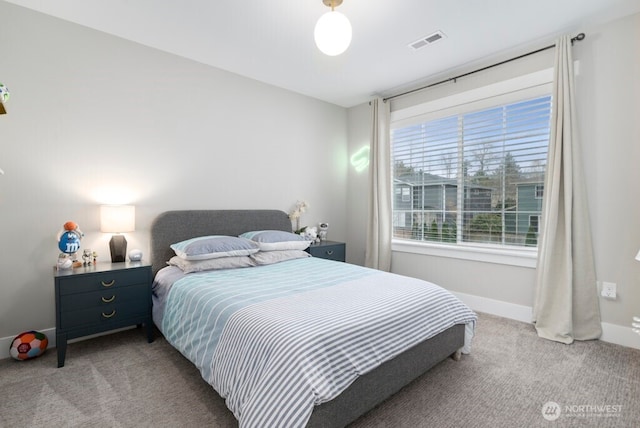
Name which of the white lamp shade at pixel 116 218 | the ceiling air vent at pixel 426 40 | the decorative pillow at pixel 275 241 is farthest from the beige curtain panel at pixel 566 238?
the white lamp shade at pixel 116 218

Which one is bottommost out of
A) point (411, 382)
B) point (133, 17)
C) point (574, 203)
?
point (411, 382)

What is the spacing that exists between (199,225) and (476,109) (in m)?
3.23

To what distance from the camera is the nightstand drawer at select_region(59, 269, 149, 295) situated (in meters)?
2.11

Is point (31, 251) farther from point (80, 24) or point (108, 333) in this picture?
point (80, 24)

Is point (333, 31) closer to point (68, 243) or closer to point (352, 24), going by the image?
point (352, 24)

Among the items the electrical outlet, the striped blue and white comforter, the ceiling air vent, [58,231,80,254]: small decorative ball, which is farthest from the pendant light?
the electrical outlet

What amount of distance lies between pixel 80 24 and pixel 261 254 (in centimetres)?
247

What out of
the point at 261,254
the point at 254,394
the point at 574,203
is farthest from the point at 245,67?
the point at 574,203

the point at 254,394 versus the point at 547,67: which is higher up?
the point at 547,67

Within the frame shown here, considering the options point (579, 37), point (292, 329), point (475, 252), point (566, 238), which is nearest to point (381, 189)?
point (475, 252)

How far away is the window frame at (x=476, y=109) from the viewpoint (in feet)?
9.55

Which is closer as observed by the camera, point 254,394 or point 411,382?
point 254,394

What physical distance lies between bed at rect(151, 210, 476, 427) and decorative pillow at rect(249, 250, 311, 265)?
162 mm

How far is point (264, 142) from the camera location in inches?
145
